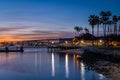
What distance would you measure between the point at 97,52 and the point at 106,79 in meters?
41.3

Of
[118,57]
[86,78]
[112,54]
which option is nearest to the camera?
[86,78]

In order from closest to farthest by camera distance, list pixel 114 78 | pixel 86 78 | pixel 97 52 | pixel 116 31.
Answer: pixel 114 78
pixel 86 78
pixel 97 52
pixel 116 31

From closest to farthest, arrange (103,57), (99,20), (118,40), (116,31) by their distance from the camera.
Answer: (103,57) → (118,40) → (99,20) → (116,31)

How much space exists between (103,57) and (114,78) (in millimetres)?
34236

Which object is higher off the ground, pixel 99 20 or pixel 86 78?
pixel 99 20

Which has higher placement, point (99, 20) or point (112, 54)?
point (99, 20)

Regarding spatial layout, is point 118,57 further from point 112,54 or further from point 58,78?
point 58,78

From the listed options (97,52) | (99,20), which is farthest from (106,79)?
(99,20)

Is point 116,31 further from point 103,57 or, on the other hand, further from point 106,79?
point 106,79

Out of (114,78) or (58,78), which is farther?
(58,78)

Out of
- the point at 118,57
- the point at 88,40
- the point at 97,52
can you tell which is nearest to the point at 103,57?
the point at 97,52

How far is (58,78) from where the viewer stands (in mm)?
43125

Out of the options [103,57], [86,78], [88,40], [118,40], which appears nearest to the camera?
[86,78]

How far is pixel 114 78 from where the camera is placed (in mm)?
38062
